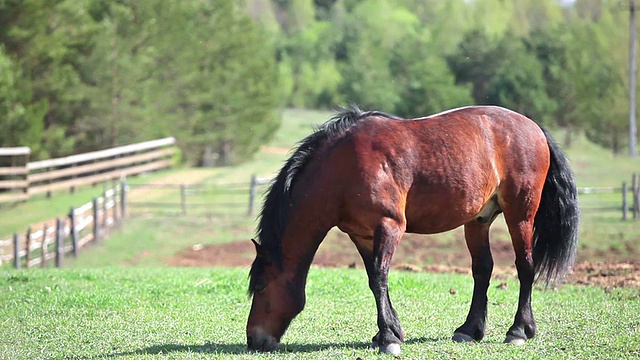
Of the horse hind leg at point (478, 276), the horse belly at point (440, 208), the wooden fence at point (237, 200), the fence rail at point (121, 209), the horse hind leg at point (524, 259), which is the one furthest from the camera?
the wooden fence at point (237, 200)

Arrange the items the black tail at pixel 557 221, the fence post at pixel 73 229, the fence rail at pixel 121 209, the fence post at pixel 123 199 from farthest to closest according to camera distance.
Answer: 1. the fence post at pixel 123 199
2. the fence post at pixel 73 229
3. the fence rail at pixel 121 209
4. the black tail at pixel 557 221

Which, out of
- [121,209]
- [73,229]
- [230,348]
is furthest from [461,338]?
[121,209]

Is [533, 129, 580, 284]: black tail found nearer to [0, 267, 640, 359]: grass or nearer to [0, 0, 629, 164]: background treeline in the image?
[0, 267, 640, 359]: grass

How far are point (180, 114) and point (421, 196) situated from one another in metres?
35.9

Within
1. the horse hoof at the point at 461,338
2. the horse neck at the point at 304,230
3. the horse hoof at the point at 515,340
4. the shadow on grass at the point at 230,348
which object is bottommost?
the shadow on grass at the point at 230,348

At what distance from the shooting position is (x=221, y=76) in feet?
149

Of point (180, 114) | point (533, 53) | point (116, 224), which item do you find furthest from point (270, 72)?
point (116, 224)

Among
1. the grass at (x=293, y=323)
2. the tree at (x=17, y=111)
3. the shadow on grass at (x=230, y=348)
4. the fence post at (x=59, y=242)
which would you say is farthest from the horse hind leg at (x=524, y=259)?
the tree at (x=17, y=111)

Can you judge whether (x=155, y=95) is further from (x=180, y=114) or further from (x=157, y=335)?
(x=157, y=335)

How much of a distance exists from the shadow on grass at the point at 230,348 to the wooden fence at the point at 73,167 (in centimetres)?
2158

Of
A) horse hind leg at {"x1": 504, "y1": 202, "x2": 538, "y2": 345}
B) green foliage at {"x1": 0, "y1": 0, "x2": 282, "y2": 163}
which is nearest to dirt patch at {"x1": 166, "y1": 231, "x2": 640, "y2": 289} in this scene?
horse hind leg at {"x1": 504, "y1": 202, "x2": 538, "y2": 345}

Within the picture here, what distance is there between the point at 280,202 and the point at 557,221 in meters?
2.60

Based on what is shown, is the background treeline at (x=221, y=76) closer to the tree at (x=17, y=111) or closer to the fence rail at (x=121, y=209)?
the tree at (x=17, y=111)

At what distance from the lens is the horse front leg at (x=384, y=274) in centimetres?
706
